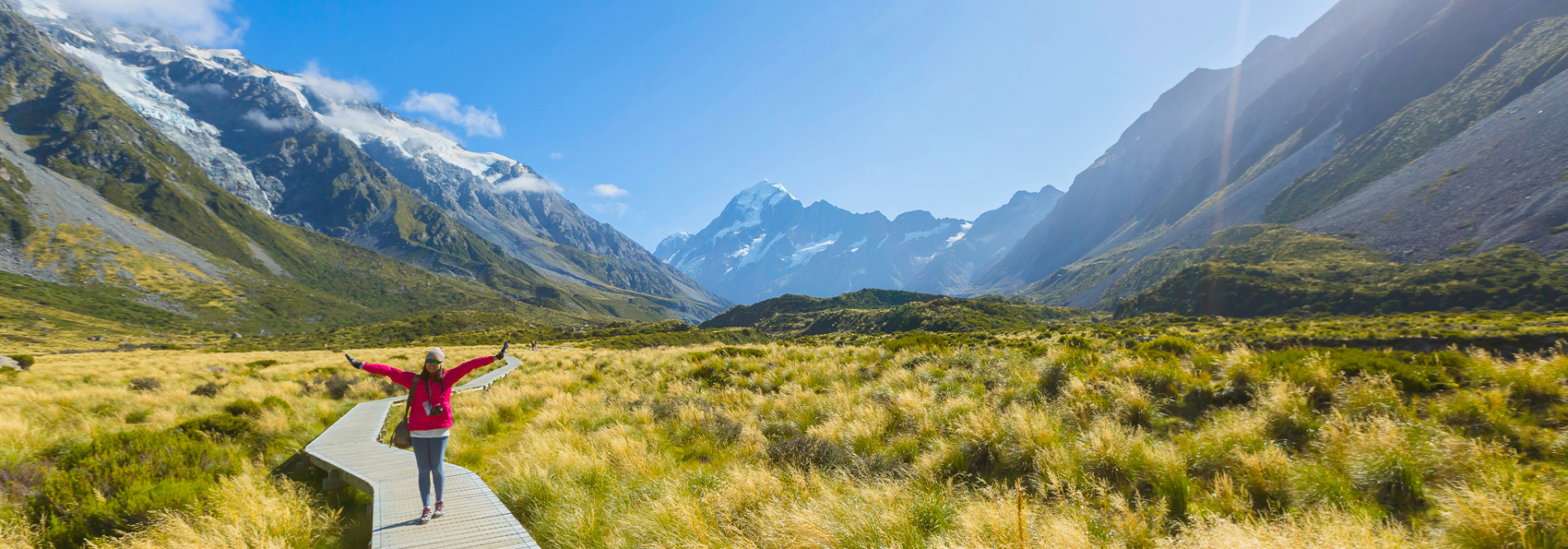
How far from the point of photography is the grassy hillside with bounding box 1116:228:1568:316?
58656mm

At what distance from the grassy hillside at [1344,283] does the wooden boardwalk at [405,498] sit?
319ft

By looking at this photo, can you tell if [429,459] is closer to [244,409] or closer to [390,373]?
[390,373]

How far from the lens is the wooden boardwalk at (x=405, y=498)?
5.48 m

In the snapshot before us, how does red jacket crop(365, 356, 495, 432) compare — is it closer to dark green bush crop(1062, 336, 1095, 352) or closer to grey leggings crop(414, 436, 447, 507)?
grey leggings crop(414, 436, 447, 507)

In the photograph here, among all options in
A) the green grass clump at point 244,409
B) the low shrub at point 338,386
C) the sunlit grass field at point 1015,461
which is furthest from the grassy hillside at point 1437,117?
the green grass clump at point 244,409

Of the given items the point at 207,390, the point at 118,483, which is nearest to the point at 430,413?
the point at 118,483

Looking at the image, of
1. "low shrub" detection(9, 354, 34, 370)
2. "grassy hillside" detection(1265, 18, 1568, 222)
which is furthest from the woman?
"grassy hillside" detection(1265, 18, 1568, 222)

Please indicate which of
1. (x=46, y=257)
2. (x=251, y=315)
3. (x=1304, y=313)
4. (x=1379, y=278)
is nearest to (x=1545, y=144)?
(x=1379, y=278)

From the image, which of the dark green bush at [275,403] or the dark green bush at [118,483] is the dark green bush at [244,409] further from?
the dark green bush at [118,483]

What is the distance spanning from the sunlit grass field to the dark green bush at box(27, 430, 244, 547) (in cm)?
12

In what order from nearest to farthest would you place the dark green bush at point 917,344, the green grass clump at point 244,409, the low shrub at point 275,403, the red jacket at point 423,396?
the red jacket at point 423,396
the green grass clump at point 244,409
the low shrub at point 275,403
the dark green bush at point 917,344

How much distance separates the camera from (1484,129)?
93625 millimetres

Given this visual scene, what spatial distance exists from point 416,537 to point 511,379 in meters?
13.8

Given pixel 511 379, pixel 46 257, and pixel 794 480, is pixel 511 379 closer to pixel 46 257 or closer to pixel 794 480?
pixel 794 480
